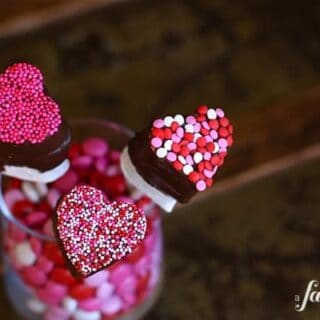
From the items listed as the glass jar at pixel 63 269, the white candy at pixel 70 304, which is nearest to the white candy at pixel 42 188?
the glass jar at pixel 63 269

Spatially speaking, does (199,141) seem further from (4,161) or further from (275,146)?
(275,146)

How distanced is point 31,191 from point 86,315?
135 mm

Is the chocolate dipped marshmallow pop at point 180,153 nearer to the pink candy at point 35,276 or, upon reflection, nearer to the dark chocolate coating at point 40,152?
the dark chocolate coating at point 40,152

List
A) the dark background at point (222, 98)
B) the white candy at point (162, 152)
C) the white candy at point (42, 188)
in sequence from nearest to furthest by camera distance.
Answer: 1. the white candy at point (162, 152)
2. the white candy at point (42, 188)
3. the dark background at point (222, 98)

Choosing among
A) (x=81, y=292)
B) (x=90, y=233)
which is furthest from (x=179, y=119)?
(x=81, y=292)

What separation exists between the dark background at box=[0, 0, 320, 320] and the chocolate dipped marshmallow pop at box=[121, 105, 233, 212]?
0.81 feet

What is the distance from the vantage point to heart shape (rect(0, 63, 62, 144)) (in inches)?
28.5

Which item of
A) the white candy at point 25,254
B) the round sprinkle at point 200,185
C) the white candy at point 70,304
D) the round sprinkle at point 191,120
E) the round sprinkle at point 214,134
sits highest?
the round sprinkle at point 191,120

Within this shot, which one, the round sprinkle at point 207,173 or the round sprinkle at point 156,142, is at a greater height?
the round sprinkle at point 156,142

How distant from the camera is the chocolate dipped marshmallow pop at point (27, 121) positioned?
0.72 m

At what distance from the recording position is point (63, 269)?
863 millimetres

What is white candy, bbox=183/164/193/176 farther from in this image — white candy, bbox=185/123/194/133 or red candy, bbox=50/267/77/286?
red candy, bbox=50/267/77/286

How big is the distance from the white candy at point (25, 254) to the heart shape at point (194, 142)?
0.21 meters

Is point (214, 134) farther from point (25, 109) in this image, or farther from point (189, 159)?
point (25, 109)
